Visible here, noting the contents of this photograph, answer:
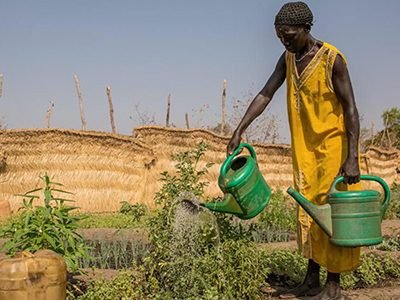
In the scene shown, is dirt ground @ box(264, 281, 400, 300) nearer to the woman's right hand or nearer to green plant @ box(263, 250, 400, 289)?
green plant @ box(263, 250, 400, 289)

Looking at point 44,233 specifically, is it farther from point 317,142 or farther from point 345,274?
point 345,274

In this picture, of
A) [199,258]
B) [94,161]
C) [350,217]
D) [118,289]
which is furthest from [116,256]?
[94,161]

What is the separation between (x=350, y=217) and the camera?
3.19 metres

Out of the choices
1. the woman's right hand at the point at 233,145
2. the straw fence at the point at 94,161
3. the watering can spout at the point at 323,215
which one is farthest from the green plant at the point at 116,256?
the straw fence at the point at 94,161

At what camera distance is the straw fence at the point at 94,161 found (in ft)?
31.9

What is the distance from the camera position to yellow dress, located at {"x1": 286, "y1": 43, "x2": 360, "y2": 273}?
350 centimetres

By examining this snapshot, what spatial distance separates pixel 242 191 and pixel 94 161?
7613 mm

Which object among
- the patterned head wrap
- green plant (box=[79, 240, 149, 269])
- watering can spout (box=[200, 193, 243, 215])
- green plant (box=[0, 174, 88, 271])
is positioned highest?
the patterned head wrap

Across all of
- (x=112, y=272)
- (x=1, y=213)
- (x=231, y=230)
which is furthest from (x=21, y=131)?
(x=231, y=230)

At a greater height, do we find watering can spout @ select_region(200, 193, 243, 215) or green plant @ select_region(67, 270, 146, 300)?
watering can spout @ select_region(200, 193, 243, 215)

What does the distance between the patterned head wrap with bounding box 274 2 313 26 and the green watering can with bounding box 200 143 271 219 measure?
2.68ft

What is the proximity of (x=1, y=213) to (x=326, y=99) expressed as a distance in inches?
270

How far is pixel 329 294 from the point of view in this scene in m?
3.55

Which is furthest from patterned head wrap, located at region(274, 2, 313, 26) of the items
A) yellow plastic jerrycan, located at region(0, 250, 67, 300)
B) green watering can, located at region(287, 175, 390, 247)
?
yellow plastic jerrycan, located at region(0, 250, 67, 300)
